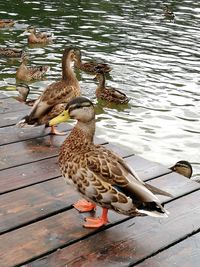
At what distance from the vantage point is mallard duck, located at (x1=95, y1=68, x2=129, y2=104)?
33.4ft

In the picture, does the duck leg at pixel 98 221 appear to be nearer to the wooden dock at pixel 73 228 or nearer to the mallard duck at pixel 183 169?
the wooden dock at pixel 73 228

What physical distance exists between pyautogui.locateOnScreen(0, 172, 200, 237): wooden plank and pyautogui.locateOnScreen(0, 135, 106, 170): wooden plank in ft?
1.81

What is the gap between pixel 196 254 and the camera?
12.3 ft

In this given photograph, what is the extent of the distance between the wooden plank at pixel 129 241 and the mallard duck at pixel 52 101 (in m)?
2.20

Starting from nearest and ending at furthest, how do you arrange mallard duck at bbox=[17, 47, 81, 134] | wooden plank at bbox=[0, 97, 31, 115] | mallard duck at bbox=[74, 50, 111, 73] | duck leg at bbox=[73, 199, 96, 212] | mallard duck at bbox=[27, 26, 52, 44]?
duck leg at bbox=[73, 199, 96, 212] → mallard duck at bbox=[17, 47, 81, 134] → wooden plank at bbox=[0, 97, 31, 115] → mallard duck at bbox=[74, 50, 111, 73] → mallard duck at bbox=[27, 26, 52, 44]

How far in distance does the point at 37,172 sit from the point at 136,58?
29.9 ft

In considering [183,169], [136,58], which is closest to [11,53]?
[136,58]

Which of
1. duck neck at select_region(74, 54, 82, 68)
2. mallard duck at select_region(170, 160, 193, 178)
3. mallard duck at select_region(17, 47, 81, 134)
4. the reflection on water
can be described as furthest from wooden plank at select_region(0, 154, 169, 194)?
duck neck at select_region(74, 54, 82, 68)

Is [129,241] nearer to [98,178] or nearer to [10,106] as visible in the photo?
[98,178]

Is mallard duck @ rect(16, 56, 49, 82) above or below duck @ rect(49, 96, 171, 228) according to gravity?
below

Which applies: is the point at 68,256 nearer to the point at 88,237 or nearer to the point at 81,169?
the point at 88,237

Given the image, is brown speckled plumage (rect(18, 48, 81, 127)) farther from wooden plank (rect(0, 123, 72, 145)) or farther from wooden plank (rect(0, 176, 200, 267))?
wooden plank (rect(0, 176, 200, 267))

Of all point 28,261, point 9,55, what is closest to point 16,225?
point 28,261

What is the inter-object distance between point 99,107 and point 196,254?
6.96m
